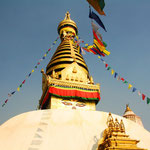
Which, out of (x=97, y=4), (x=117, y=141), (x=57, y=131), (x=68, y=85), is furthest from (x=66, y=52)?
(x=97, y=4)

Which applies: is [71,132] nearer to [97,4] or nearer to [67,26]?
[97,4]

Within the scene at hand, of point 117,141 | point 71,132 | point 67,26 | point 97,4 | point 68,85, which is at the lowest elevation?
point 117,141

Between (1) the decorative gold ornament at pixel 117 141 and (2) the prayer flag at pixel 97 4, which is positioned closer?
(2) the prayer flag at pixel 97 4

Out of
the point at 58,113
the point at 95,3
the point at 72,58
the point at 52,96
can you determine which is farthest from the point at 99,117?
the point at 72,58

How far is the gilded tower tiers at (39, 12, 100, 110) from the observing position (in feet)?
49.6

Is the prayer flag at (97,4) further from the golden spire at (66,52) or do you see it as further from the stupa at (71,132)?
the golden spire at (66,52)

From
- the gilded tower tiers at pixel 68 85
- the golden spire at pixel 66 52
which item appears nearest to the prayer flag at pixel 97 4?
the gilded tower tiers at pixel 68 85

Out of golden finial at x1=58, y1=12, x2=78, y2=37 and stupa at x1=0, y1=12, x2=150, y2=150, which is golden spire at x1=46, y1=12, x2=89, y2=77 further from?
stupa at x1=0, y1=12, x2=150, y2=150

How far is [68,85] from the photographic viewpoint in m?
15.6

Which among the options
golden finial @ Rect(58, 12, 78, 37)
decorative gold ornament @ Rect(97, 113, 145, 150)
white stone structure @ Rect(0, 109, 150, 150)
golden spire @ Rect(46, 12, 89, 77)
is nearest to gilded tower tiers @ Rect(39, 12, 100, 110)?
golden spire @ Rect(46, 12, 89, 77)

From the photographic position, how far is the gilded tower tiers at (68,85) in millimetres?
15121

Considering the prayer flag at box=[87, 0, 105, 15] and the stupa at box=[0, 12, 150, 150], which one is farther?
the stupa at box=[0, 12, 150, 150]

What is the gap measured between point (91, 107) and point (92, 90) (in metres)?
1.50

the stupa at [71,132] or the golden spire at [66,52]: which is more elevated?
the golden spire at [66,52]
